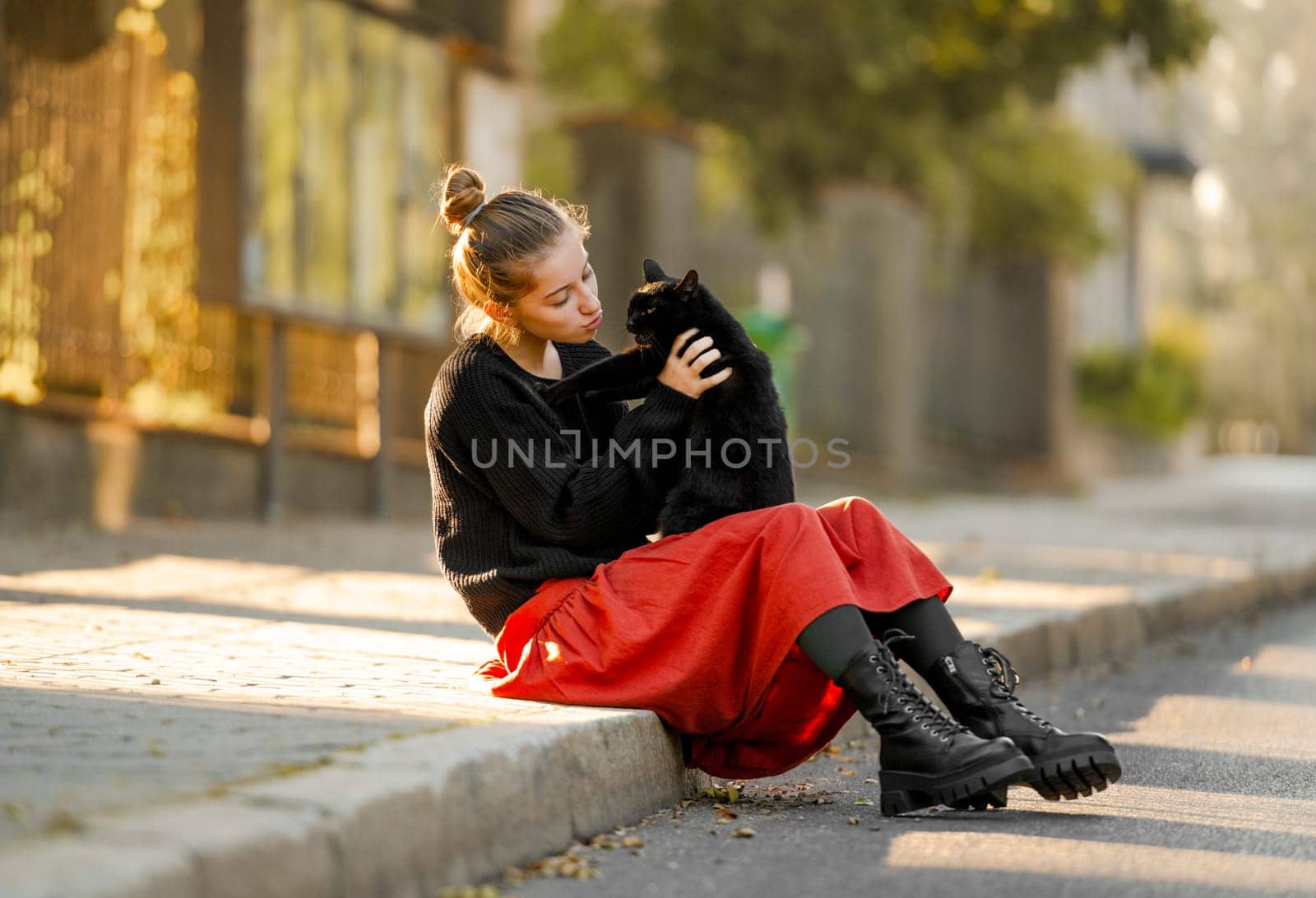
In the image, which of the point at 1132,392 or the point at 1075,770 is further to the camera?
the point at 1132,392

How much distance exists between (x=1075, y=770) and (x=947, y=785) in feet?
0.91

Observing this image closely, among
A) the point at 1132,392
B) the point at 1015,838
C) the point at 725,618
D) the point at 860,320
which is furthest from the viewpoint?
the point at 1132,392

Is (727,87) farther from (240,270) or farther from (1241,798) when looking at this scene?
(1241,798)

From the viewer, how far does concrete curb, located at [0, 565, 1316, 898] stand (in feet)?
7.11

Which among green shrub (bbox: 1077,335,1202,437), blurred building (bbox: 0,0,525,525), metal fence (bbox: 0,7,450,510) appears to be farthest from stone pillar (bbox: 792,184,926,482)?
green shrub (bbox: 1077,335,1202,437)

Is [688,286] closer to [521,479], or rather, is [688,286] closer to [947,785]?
[521,479]

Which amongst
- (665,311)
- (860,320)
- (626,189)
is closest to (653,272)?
(665,311)

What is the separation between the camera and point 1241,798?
12.0 feet

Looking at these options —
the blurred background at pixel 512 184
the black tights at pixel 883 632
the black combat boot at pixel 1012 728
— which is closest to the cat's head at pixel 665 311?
the black tights at pixel 883 632

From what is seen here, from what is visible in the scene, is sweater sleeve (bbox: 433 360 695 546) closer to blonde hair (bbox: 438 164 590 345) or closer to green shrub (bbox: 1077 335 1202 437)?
blonde hair (bbox: 438 164 590 345)

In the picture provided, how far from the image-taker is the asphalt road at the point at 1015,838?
2.83 metres

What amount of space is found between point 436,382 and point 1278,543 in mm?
8308

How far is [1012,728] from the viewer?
11.1ft

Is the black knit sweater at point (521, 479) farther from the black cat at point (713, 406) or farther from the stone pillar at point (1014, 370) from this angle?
the stone pillar at point (1014, 370)
